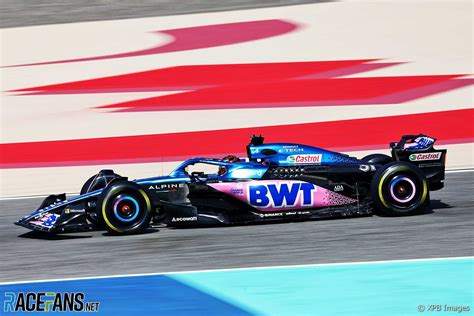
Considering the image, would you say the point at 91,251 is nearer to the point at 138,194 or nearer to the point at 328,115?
the point at 138,194

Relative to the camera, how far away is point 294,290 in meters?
6.53

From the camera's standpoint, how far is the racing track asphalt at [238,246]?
24.7ft

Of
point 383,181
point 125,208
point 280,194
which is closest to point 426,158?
point 383,181

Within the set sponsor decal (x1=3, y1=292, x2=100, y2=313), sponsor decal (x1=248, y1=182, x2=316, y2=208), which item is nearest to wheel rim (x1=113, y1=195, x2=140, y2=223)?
sponsor decal (x1=248, y1=182, x2=316, y2=208)

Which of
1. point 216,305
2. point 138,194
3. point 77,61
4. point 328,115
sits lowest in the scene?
point 216,305

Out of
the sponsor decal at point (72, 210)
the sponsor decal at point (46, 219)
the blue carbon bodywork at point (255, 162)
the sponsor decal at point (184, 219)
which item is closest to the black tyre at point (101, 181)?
the blue carbon bodywork at point (255, 162)

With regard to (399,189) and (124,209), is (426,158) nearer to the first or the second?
(399,189)

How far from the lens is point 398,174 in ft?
30.8

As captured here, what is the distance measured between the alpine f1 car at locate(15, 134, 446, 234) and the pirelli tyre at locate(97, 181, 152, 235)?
0.4 inches

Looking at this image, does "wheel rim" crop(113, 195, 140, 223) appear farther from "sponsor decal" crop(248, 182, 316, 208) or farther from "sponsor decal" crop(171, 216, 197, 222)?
"sponsor decal" crop(248, 182, 316, 208)

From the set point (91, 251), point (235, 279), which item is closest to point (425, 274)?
point (235, 279)

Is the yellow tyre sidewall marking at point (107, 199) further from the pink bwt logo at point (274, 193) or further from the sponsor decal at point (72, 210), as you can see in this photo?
the pink bwt logo at point (274, 193)

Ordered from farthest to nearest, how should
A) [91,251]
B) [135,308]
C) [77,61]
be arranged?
[77,61], [91,251], [135,308]

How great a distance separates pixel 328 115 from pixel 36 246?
794 centimetres
